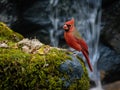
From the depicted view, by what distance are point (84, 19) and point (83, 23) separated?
0.48 feet

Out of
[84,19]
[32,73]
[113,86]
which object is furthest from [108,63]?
[32,73]

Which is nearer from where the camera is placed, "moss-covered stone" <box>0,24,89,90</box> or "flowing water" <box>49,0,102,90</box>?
"moss-covered stone" <box>0,24,89,90</box>

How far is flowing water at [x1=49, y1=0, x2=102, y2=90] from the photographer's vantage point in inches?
442

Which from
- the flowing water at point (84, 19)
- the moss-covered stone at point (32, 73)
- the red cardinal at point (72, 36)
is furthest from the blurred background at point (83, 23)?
the moss-covered stone at point (32, 73)

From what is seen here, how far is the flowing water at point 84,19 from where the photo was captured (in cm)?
1123

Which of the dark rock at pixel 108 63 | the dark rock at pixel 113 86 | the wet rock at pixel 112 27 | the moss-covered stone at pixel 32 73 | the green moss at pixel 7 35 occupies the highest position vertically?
the wet rock at pixel 112 27

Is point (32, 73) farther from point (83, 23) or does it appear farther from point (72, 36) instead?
point (83, 23)

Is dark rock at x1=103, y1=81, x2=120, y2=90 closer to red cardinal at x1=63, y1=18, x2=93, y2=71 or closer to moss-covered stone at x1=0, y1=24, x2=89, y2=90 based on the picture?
red cardinal at x1=63, y1=18, x2=93, y2=71

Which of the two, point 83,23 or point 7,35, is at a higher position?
point 83,23

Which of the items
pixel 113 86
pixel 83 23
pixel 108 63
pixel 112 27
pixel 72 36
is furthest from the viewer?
pixel 83 23

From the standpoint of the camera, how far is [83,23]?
11750 millimetres

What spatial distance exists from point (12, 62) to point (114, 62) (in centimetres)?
867

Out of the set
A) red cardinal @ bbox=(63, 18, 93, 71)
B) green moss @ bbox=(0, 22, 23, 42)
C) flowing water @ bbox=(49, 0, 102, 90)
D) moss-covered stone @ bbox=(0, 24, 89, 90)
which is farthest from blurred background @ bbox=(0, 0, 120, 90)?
moss-covered stone @ bbox=(0, 24, 89, 90)

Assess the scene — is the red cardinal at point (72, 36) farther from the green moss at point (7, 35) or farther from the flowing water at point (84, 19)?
the flowing water at point (84, 19)
